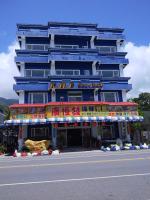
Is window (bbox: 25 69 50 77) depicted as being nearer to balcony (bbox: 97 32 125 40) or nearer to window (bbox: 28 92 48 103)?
window (bbox: 28 92 48 103)

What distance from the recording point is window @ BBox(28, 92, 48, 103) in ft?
106

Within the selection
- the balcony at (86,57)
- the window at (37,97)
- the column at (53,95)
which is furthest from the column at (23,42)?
the column at (53,95)

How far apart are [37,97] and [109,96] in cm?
970

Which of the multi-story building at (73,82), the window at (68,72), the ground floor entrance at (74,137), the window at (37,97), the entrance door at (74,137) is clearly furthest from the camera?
the window at (68,72)

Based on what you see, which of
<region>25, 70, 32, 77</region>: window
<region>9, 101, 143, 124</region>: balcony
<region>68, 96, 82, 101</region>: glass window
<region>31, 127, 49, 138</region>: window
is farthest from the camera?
<region>25, 70, 32, 77</region>: window

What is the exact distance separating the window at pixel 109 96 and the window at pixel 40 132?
8.69 m

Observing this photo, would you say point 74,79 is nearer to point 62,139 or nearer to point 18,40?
point 62,139

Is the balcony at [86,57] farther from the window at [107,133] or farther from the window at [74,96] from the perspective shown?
the window at [107,133]

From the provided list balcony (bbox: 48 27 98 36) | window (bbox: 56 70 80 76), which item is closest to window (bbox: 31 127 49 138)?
window (bbox: 56 70 80 76)

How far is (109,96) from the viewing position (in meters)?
34.3

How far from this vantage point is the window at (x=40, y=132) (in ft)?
103

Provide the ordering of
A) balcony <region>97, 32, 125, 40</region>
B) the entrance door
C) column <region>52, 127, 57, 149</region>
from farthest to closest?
balcony <region>97, 32, 125, 40</region>
the entrance door
column <region>52, 127, 57, 149</region>

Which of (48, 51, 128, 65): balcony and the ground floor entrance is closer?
the ground floor entrance

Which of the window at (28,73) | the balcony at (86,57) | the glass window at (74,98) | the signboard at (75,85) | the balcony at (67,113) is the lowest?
the balcony at (67,113)
